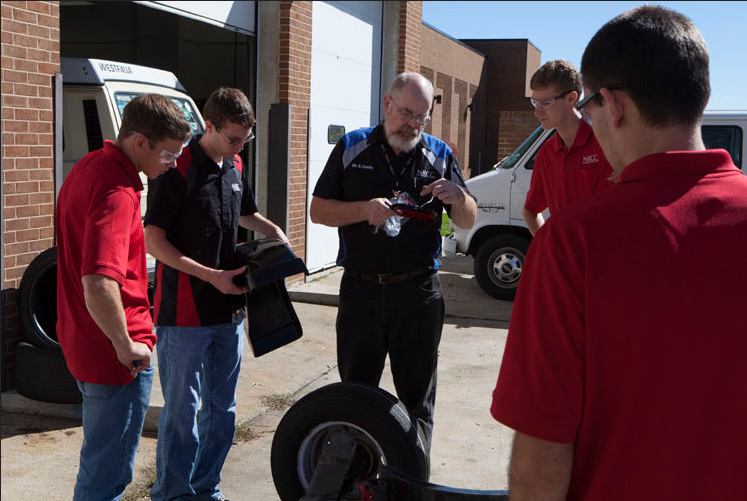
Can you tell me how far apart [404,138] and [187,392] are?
64.6 inches

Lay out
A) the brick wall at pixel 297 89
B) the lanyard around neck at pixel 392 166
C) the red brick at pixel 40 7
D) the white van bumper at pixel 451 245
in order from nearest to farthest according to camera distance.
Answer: the lanyard around neck at pixel 392 166 < the red brick at pixel 40 7 < the brick wall at pixel 297 89 < the white van bumper at pixel 451 245

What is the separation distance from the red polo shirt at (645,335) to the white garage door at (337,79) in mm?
8575

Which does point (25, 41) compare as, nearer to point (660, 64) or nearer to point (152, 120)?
point (152, 120)

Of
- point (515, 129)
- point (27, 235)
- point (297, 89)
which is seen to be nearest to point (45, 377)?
point (27, 235)

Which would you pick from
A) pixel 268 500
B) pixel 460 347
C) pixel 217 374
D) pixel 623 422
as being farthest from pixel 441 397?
pixel 623 422

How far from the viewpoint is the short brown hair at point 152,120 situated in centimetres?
294

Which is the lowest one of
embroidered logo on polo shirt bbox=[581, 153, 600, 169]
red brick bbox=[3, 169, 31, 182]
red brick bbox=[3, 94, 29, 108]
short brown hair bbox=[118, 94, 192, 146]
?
red brick bbox=[3, 169, 31, 182]

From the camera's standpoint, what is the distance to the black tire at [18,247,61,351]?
5.16 metres

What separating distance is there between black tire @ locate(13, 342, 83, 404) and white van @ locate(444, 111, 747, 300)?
526 centimetres

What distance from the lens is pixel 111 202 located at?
2.76 metres

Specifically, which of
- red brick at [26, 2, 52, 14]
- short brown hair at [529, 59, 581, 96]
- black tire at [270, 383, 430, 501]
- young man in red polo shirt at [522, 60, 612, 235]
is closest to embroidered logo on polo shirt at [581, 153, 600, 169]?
young man in red polo shirt at [522, 60, 612, 235]

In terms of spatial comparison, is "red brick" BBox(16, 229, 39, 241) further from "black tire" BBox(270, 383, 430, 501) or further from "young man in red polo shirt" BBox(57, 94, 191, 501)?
"black tire" BBox(270, 383, 430, 501)

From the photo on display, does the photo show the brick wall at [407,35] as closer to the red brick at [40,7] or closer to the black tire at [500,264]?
the black tire at [500,264]

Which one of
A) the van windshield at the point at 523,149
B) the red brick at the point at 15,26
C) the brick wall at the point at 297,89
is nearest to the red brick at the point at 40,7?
the red brick at the point at 15,26
